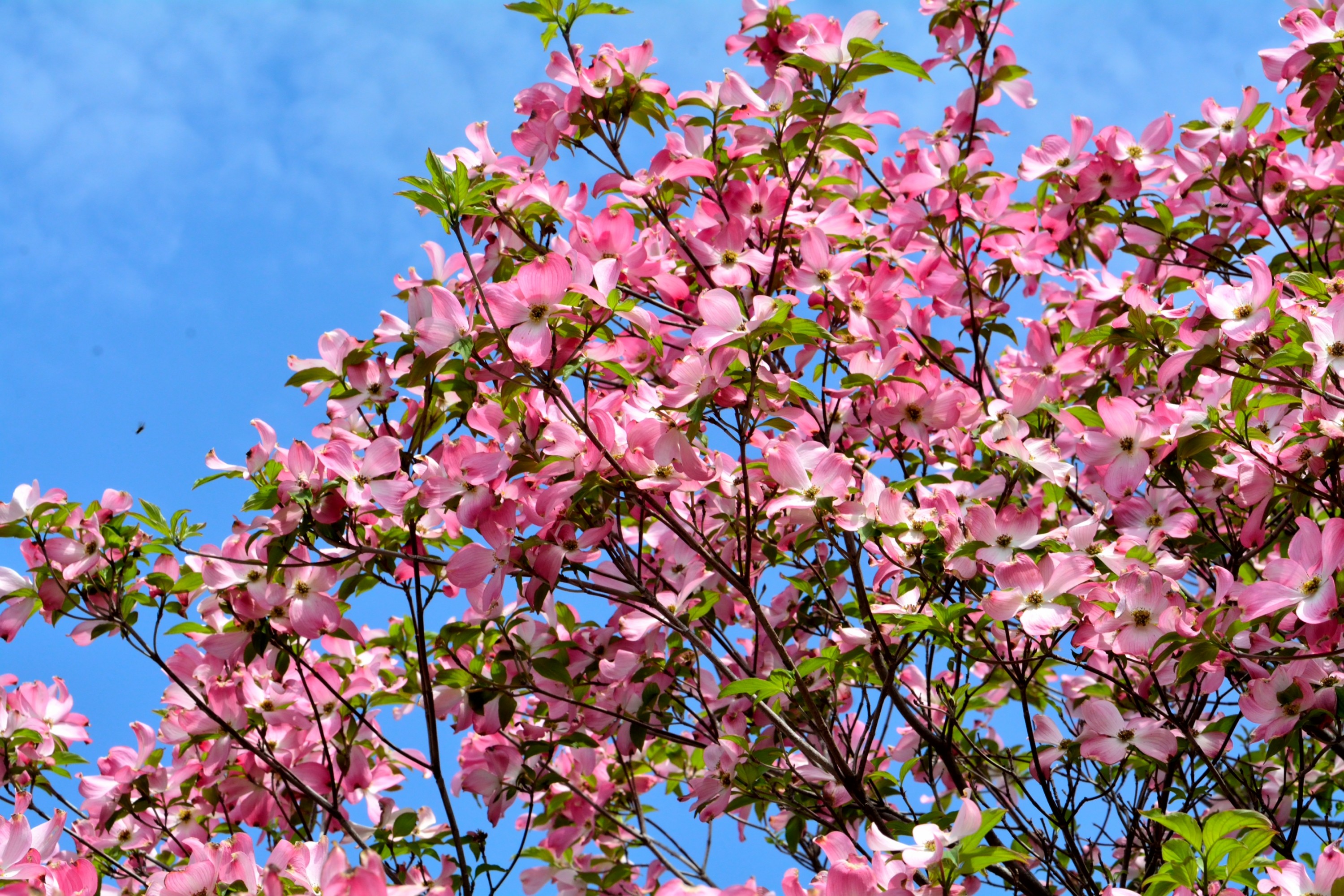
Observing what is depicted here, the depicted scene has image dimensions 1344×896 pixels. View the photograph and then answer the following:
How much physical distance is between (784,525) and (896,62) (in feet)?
3.55

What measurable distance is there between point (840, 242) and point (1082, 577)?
1.31m

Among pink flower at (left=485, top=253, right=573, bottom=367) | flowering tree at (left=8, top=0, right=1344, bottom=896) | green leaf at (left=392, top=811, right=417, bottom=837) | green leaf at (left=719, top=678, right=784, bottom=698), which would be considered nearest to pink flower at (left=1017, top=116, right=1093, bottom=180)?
flowering tree at (left=8, top=0, right=1344, bottom=896)

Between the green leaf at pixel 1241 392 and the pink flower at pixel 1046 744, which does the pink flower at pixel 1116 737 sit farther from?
the green leaf at pixel 1241 392

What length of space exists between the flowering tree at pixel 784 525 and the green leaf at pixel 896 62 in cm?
1

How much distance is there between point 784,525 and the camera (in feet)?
8.21

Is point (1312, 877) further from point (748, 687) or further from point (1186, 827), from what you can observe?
point (748, 687)

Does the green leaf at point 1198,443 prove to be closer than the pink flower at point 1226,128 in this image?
Yes

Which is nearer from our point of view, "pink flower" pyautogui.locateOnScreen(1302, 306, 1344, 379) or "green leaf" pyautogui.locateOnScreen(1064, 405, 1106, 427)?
"pink flower" pyautogui.locateOnScreen(1302, 306, 1344, 379)

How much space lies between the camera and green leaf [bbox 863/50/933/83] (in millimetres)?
2518

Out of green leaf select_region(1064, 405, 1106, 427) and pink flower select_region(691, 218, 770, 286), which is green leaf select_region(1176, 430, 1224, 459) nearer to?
green leaf select_region(1064, 405, 1106, 427)

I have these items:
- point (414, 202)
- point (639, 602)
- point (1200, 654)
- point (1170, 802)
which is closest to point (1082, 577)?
point (1200, 654)

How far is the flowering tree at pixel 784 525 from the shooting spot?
2.09 meters

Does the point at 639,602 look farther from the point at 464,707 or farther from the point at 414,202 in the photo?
the point at 414,202

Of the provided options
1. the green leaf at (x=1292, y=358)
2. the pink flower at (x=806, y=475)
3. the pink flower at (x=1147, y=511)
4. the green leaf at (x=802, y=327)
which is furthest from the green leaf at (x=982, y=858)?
the pink flower at (x=1147, y=511)
